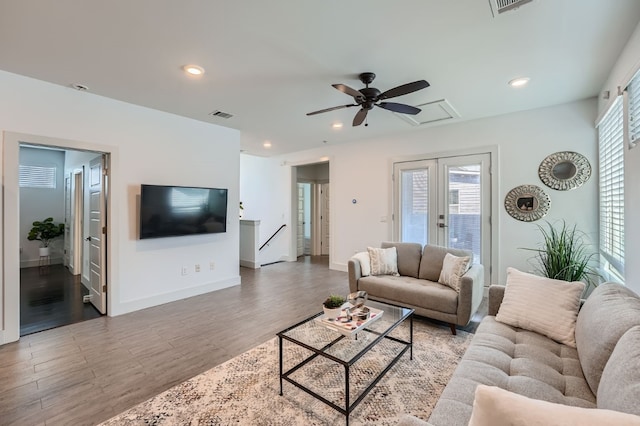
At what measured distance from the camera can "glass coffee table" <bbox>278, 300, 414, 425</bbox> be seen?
195 centimetres

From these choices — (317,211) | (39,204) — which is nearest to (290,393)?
(317,211)

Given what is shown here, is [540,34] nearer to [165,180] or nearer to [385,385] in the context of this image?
[385,385]

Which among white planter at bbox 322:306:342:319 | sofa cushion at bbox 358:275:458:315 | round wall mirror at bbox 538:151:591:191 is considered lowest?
sofa cushion at bbox 358:275:458:315

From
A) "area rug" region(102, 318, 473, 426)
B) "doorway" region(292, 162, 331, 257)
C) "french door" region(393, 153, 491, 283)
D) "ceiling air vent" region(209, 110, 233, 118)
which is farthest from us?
"doorway" region(292, 162, 331, 257)

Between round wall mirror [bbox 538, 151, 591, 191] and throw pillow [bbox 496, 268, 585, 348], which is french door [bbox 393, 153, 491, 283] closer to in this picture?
round wall mirror [bbox 538, 151, 591, 191]

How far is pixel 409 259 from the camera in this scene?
382 centimetres

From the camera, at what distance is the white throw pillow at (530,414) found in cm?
69

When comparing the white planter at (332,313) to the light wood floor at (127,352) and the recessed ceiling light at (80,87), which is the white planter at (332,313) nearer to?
the light wood floor at (127,352)

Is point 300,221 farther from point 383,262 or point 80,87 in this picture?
point 80,87

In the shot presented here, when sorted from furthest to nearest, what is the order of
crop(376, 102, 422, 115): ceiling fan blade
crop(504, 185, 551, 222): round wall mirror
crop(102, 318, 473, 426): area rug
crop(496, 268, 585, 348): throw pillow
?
crop(504, 185, 551, 222): round wall mirror → crop(376, 102, 422, 115): ceiling fan blade → crop(496, 268, 585, 348): throw pillow → crop(102, 318, 473, 426): area rug

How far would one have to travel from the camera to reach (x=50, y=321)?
332 centimetres

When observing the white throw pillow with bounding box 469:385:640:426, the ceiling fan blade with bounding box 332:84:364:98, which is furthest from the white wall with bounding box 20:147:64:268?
the white throw pillow with bounding box 469:385:640:426

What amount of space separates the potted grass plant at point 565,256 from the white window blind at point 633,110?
1.59 metres

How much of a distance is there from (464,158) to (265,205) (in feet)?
15.6
